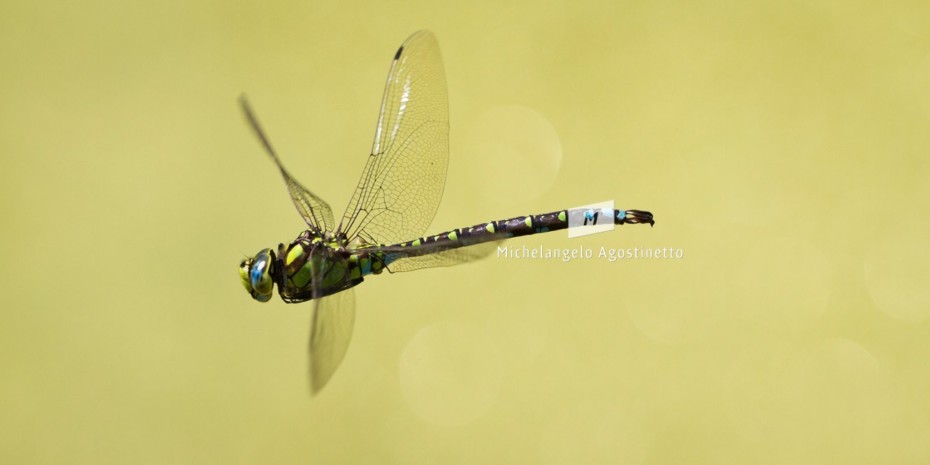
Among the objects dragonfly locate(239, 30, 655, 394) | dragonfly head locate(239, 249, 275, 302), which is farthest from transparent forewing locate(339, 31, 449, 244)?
dragonfly head locate(239, 249, 275, 302)

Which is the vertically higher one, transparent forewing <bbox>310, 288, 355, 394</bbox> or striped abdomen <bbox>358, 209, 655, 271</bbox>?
Answer: striped abdomen <bbox>358, 209, 655, 271</bbox>

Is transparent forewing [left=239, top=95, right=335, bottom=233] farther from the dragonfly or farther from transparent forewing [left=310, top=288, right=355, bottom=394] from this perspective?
transparent forewing [left=310, top=288, right=355, bottom=394]

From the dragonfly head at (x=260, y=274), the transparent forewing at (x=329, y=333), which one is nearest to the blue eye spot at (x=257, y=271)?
the dragonfly head at (x=260, y=274)

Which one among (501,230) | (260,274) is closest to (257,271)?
(260,274)

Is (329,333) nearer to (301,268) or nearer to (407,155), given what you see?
(301,268)

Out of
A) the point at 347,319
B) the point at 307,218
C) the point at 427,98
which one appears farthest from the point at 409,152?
the point at 347,319

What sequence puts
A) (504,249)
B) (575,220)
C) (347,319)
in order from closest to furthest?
(347,319), (575,220), (504,249)

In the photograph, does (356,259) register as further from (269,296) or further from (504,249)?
(504,249)

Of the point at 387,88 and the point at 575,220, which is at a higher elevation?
the point at 387,88
